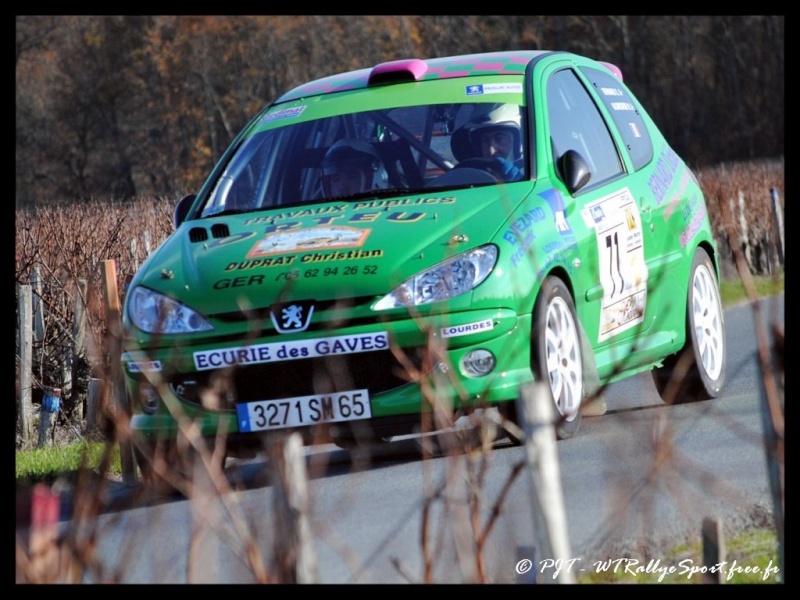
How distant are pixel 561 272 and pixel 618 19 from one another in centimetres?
Answer: 6516

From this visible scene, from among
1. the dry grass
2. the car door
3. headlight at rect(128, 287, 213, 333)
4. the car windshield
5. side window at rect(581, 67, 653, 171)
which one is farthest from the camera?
side window at rect(581, 67, 653, 171)

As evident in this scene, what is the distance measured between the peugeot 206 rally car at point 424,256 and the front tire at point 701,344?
2 centimetres

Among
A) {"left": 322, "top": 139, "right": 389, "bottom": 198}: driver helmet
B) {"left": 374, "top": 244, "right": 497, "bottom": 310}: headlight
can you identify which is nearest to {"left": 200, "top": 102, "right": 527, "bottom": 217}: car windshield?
{"left": 322, "top": 139, "right": 389, "bottom": 198}: driver helmet

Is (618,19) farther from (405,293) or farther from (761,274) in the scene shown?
(405,293)

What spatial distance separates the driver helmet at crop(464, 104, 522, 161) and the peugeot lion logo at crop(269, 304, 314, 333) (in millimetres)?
1744

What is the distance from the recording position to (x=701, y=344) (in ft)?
30.5

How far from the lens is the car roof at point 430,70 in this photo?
29.5 ft

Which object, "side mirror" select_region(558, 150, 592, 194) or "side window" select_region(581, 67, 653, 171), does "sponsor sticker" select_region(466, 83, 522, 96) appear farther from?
"side window" select_region(581, 67, 653, 171)

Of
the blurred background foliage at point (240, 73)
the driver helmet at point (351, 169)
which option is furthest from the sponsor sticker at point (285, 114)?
the blurred background foliage at point (240, 73)

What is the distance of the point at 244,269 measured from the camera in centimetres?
747

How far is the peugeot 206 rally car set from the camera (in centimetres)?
716

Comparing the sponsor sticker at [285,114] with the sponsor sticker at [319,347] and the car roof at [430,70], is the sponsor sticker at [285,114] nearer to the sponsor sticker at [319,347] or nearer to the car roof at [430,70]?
the car roof at [430,70]
